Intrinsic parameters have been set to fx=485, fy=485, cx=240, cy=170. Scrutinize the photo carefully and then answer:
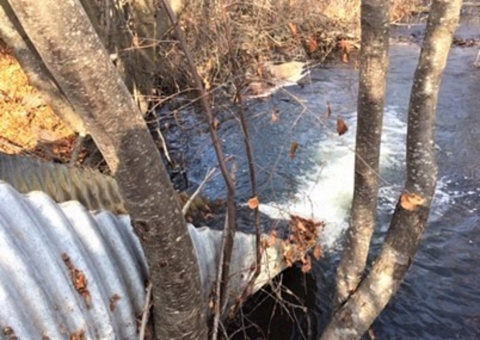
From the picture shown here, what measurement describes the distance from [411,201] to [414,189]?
0.09 meters

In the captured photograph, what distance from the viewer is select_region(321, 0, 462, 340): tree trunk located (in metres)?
2.66

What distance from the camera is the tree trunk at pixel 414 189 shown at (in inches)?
105

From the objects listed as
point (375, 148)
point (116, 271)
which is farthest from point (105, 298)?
point (375, 148)

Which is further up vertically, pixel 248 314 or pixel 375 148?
pixel 375 148

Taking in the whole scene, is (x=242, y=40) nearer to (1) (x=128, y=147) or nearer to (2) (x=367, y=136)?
(2) (x=367, y=136)

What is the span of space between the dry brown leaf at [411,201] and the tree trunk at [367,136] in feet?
0.80

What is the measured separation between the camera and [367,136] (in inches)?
115

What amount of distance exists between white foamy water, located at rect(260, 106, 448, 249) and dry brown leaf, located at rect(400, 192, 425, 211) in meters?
2.25

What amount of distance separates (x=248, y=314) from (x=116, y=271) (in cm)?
193

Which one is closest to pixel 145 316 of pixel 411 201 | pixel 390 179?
pixel 411 201

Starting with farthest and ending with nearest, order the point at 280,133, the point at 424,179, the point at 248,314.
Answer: the point at 280,133
the point at 248,314
the point at 424,179

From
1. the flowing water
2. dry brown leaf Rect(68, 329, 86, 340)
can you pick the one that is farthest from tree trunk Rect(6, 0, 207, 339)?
the flowing water

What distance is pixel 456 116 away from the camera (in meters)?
8.08

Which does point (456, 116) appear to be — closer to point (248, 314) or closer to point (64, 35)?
point (248, 314)
